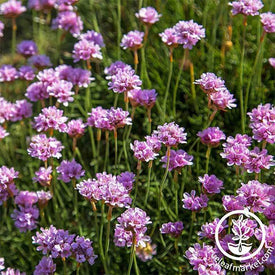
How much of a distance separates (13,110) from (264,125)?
1.01m

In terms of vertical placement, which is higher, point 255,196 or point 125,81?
point 125,81

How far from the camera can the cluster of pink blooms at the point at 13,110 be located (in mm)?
2029

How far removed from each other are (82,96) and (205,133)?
108cm

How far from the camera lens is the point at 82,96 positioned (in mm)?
2635

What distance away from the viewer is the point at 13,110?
205 cm

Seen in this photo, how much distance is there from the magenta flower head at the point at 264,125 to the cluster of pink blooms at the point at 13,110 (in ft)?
3.11

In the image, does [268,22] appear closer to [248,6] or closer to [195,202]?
[248,6]

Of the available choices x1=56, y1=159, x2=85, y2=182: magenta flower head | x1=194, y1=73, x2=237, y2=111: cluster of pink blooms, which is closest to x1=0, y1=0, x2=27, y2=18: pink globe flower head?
x1=56, y1=159, x2=85, y2=182: magenta flower head

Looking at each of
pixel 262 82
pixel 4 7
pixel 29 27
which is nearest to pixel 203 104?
pixel 262 82

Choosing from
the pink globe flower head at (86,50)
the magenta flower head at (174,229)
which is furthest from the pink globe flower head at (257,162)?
the pink globe flower head at (86,50)

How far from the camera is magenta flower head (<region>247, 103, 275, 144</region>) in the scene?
64.2 inches

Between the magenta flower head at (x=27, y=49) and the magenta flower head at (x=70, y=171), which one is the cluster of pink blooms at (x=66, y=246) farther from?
the magenta flower head at (x=27, y=49)

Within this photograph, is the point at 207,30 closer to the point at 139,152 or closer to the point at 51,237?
the point at 139,152

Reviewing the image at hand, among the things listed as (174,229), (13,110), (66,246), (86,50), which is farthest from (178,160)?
(13,110)
